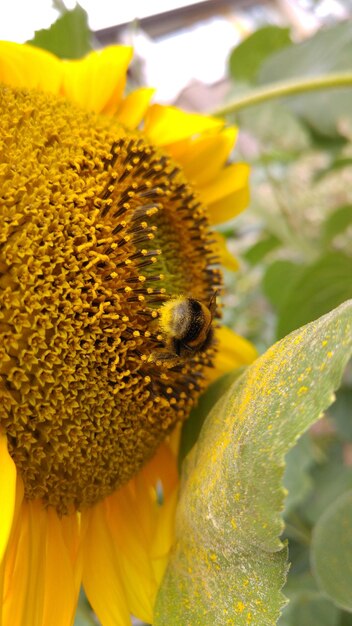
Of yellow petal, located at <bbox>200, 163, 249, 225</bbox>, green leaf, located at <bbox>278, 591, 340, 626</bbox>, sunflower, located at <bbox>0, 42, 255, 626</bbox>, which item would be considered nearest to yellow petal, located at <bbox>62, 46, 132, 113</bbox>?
sunflower, located at <bbox>0, 42, 255, 626</bbox>

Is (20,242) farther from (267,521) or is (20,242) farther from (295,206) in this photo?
(295,206)

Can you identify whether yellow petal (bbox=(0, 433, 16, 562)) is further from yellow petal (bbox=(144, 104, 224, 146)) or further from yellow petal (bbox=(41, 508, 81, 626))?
yellow petal (bbox=(144, 104, 224, 146))

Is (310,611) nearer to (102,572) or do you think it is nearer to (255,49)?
(102,572)

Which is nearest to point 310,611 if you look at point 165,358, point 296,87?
point 165,358

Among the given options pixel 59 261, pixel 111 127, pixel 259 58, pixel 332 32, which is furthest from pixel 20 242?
pixel 259 58

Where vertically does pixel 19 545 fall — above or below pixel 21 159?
below

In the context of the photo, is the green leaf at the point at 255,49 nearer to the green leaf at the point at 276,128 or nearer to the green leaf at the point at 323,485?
the green leaf at the point at 276,128
